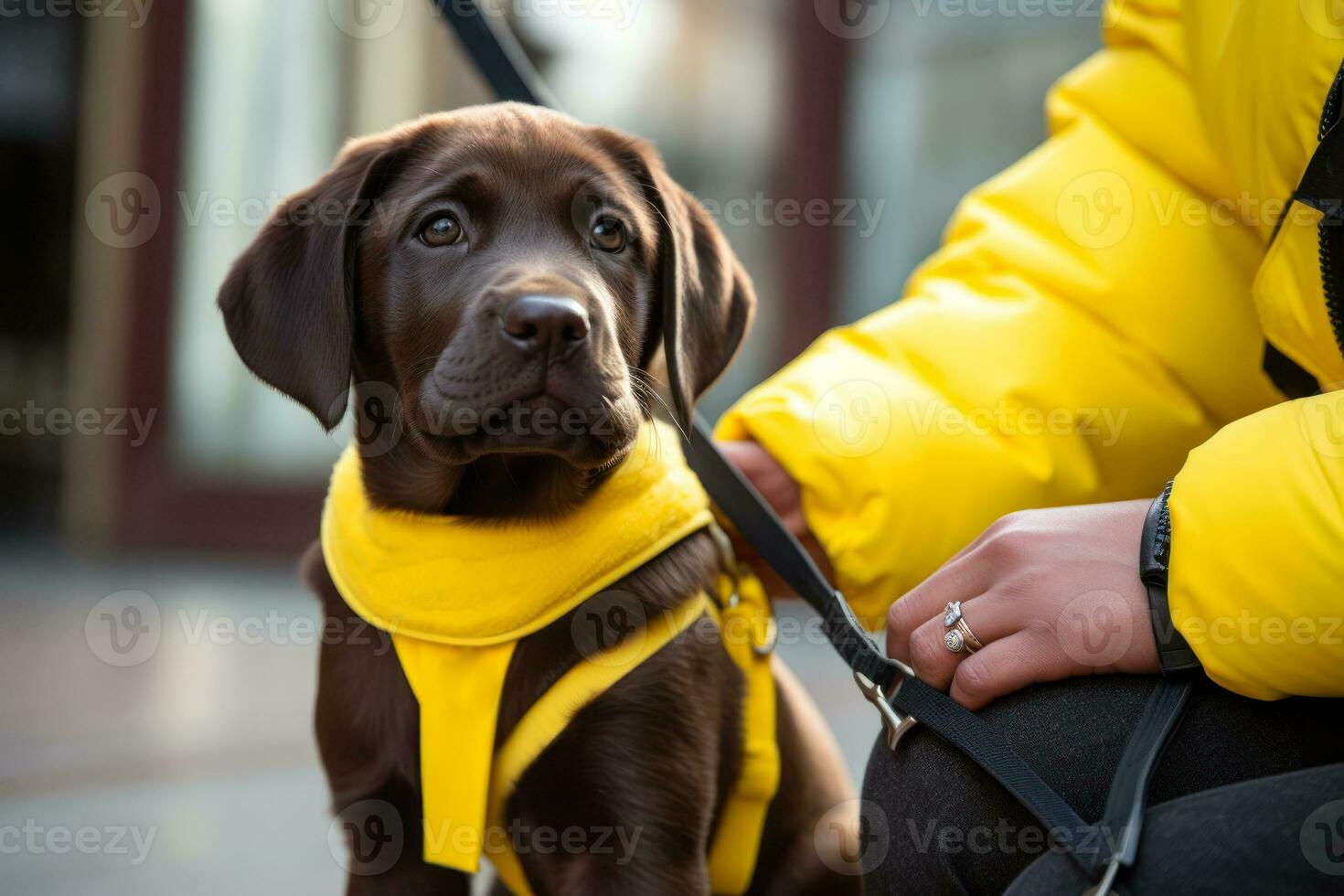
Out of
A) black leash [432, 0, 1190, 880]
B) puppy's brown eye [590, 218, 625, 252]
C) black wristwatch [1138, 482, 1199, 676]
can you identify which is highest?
puppy's brown eye [590, 218, 625, 252]

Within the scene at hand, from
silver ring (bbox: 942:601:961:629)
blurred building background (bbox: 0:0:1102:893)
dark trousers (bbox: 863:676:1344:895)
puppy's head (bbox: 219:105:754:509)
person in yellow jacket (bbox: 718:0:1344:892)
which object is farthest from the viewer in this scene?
blurred building background (bbox: 0:0:1102:893)

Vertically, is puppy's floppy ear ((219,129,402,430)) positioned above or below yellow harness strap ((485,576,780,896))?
above

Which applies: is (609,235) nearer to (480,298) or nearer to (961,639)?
(480,298)

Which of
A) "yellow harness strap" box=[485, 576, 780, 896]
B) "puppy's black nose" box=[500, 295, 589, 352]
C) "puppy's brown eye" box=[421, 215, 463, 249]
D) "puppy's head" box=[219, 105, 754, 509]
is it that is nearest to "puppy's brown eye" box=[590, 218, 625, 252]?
"puppy's head" box=[219, 105, 754, 509]

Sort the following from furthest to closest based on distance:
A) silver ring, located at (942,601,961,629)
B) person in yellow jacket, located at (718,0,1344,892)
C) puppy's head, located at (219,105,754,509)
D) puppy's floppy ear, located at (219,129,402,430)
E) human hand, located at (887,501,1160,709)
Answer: puppy's floppy ear, located at (219,129,402,430), puppy's head, located at (219,105,754,509), silver ring, located at (942,601,961,629), human hand, located at (887,501,1160,709), person in yellow jacket, located at (718,0,1344,892)

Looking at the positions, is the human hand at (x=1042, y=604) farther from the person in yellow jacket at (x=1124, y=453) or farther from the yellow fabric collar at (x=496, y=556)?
the yellow fabric collar at (x=496, y=556)

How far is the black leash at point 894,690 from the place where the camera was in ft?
4.14

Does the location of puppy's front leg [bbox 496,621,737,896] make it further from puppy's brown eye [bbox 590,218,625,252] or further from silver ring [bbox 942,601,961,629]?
puppy's brown eye [bbox 590,218,625,252]

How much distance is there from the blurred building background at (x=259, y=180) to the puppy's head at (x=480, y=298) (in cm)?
312

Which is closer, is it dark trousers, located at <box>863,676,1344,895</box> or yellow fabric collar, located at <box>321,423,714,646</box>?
dark trousers, located at <box>863,676,1344,895</box>

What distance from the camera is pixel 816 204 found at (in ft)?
26.4

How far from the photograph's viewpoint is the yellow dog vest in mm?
1691

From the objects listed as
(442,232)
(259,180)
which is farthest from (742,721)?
(259,180)

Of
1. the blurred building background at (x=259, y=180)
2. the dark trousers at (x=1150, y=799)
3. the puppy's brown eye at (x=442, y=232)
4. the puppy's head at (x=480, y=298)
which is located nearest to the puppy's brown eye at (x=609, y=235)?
the puppy's head at (x=480, y=298)
